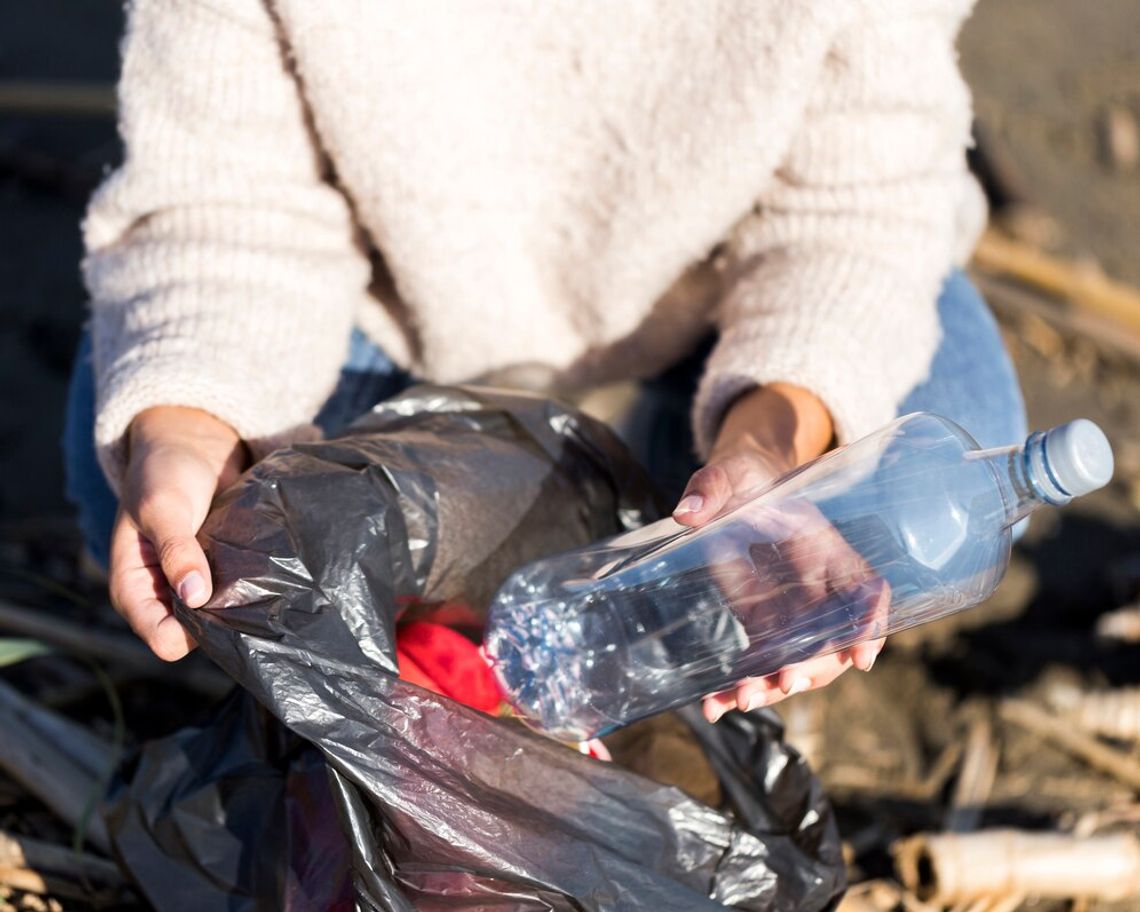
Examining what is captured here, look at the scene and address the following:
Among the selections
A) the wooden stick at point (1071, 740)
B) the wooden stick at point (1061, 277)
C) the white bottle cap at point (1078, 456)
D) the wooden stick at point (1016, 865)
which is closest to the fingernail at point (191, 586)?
the white bottle cap at point (1078, 456)

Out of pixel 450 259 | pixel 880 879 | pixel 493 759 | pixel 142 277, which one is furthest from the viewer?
pixel 880 879

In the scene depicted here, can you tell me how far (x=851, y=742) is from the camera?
2225 mm

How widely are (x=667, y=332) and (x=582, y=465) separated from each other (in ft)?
1.22

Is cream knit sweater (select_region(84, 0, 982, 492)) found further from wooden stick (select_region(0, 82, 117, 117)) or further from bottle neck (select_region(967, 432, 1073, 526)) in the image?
wooden stick (select_region(0, 82, 117, 117))

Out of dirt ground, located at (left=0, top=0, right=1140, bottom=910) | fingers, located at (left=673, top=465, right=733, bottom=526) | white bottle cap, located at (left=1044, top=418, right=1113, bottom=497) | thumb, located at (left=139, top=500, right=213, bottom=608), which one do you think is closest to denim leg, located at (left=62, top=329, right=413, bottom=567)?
dirt ground, located at (left=0, top=0, right=1140, bottom=910)

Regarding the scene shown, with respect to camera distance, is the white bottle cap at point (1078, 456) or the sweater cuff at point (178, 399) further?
the sweater cuff at point (178, 399)

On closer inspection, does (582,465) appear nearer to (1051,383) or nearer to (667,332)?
(667,332)

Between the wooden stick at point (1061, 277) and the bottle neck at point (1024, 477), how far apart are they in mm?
2079

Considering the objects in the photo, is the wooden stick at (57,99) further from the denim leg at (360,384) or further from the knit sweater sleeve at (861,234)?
the knit sweater sleeve at (861,234)

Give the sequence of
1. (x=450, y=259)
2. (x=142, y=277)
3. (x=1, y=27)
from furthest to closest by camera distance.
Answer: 1. (x=1, y=27)
2. (x=450, y=259)
3. (x=142, y=277)

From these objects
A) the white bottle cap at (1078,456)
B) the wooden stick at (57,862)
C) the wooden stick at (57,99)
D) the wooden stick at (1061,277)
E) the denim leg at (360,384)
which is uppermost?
the white bottle cap at (1078,456)

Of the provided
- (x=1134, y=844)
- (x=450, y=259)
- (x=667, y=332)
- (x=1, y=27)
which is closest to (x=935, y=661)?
(x=1134, y=844)

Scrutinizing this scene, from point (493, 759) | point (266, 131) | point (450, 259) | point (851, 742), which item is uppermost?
point (266, 131)

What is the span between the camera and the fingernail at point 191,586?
1.17 metres
